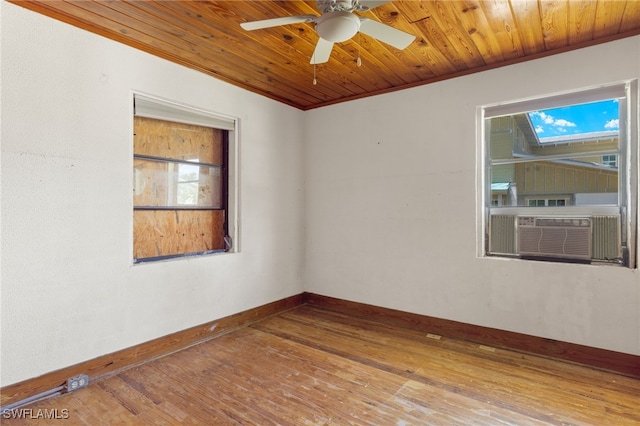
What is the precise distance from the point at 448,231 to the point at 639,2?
6.97 feet

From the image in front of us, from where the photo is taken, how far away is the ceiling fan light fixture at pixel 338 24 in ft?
5.90

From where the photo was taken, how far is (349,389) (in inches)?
90.3

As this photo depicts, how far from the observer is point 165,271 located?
2896 mm

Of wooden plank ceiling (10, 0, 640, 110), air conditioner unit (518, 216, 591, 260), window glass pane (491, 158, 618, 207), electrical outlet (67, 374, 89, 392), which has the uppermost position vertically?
wooden plank ceiling (10, 0, 640, 110)

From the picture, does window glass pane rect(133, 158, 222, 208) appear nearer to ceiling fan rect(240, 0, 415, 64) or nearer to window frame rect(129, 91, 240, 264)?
window frame rect(129, 91, 240, 264)

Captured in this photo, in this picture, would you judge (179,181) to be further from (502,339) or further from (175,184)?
(502,339)

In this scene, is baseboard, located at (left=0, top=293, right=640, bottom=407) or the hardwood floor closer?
the hardwood floor

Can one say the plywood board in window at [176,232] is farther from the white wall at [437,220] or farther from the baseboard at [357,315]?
the white wall at [437,220]

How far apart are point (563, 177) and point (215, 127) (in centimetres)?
338

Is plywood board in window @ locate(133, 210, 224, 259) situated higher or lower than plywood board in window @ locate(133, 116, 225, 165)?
lower

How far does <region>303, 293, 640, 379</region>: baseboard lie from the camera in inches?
99.9

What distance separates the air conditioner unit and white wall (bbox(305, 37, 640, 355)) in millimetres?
131

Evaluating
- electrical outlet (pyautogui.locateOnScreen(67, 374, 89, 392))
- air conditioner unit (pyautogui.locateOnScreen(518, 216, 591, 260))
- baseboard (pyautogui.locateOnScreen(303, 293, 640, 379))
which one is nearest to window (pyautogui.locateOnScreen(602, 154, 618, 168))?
air conditioner unit (pyautogui.locateOnScreen(518, 216, 591, 260))

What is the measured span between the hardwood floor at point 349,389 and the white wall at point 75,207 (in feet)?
1.28
